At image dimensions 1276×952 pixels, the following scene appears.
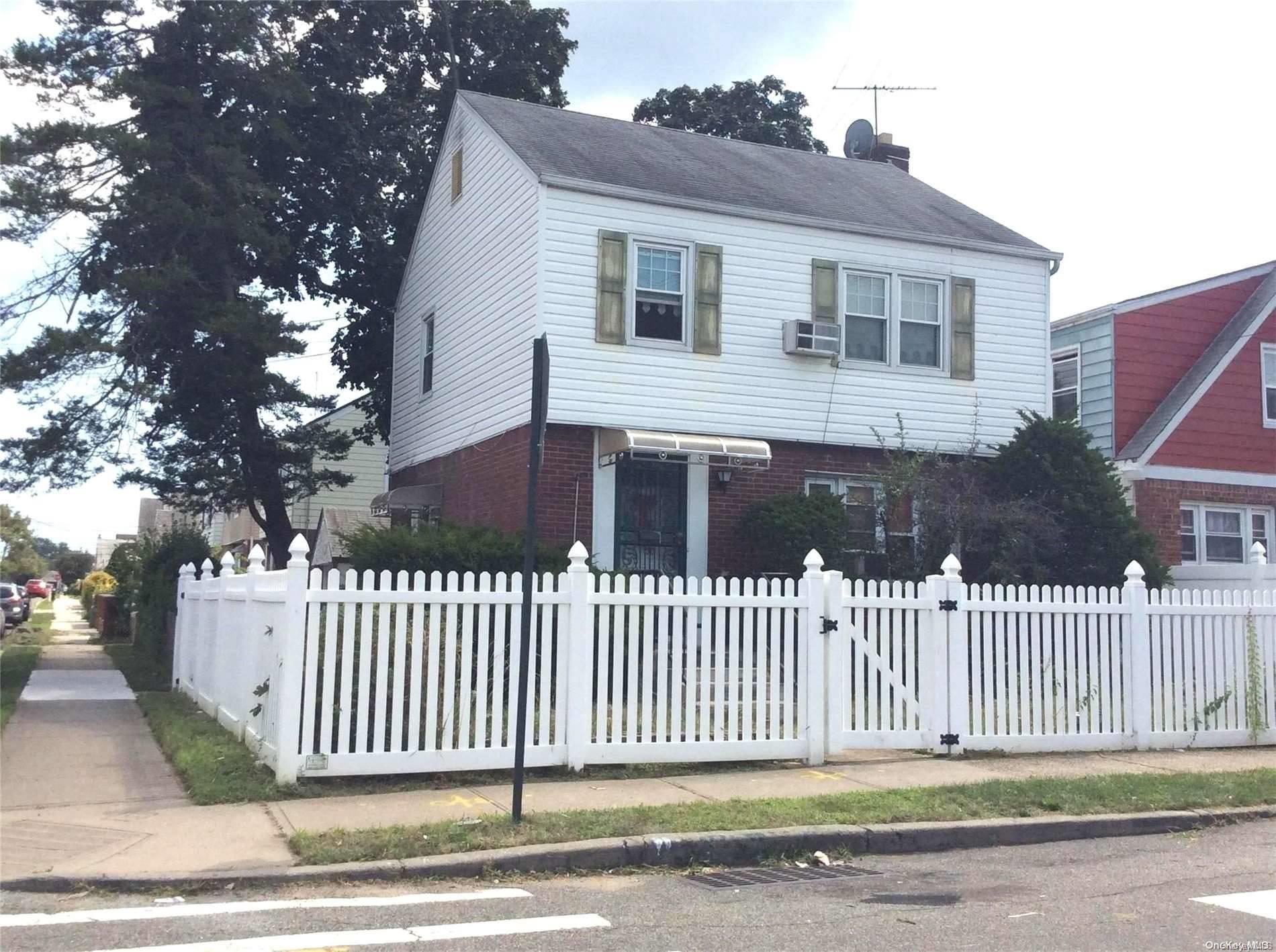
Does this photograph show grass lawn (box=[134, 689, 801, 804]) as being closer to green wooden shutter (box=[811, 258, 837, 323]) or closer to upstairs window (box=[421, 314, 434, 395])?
green wooden shutter (box=[811, 258, 837, 323])

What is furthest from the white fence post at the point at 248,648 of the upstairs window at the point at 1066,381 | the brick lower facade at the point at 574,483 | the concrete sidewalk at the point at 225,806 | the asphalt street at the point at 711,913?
the upstairs window at the point at 1066,381

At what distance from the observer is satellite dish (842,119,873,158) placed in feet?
78.3

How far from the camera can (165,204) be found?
18797 mm

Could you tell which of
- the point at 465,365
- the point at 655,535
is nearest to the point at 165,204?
the point at 465,365

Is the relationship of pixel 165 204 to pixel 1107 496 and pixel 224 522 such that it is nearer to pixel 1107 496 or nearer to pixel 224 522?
pixel 1107 496

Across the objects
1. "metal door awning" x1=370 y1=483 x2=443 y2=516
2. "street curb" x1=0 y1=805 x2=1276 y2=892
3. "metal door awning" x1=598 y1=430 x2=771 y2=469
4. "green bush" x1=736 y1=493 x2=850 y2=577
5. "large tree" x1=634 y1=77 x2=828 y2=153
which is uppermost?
"large tree" x1=634 y1=77 x2=828 y2=153

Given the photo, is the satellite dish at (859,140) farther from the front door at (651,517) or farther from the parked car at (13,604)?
the parked car at (13,604)

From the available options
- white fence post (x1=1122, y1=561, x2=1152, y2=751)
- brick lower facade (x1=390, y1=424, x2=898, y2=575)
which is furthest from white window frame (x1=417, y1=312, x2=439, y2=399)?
white fence post (x1=1122, y1=561, x2=1152, y2=751)

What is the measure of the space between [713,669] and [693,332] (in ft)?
21.9

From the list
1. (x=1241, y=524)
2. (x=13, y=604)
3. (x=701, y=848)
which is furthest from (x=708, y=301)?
(x=13, y=604)

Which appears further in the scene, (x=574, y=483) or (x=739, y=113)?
(x=739, y=113)

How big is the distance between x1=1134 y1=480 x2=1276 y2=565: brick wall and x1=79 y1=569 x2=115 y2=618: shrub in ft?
95.3

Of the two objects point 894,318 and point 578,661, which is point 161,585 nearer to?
point 894,318

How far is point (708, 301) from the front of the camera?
52.1 ft
